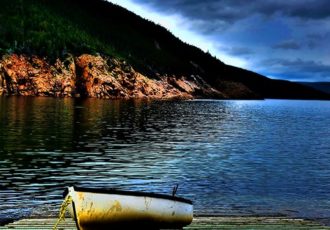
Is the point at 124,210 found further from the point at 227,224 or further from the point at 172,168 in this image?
the point at 172,168

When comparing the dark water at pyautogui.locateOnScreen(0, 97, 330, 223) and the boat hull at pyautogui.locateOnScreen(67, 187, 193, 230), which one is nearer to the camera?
the boat hull at pyautogui.locateOnScreen(67, 187, 193, 230)

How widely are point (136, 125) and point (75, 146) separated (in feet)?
104

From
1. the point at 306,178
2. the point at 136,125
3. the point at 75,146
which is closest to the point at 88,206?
the point at 306,178

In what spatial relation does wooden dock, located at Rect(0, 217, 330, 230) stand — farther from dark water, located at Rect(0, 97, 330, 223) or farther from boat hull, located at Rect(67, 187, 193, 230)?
dark water, located at Rect(0, 97, 330, 223)

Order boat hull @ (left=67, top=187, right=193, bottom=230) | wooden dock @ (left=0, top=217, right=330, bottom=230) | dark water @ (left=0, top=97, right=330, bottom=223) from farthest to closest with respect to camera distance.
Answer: dark water @ (left=0, top=97, right=330, bottom=223)
wooden dock @ (left=0, top=217, right=330, bottom=230)
boat hull @ (left=67, top=187, right=193, bottom=230)

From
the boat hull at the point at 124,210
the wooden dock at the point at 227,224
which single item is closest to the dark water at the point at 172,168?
the wooden dock at the point at 227,224

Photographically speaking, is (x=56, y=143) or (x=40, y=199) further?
(x=56, y=143)

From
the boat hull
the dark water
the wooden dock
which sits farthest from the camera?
the dark water

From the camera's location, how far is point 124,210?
665 inches

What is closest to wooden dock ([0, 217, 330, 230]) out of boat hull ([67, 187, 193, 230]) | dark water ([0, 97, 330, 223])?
boat hull ([67, 187, 193, 230])

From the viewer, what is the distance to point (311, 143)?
6994cm

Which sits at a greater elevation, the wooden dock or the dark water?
the wooden dock

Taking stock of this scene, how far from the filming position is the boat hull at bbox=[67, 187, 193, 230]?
16.3 meters

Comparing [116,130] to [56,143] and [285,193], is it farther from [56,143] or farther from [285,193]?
[285,193]
